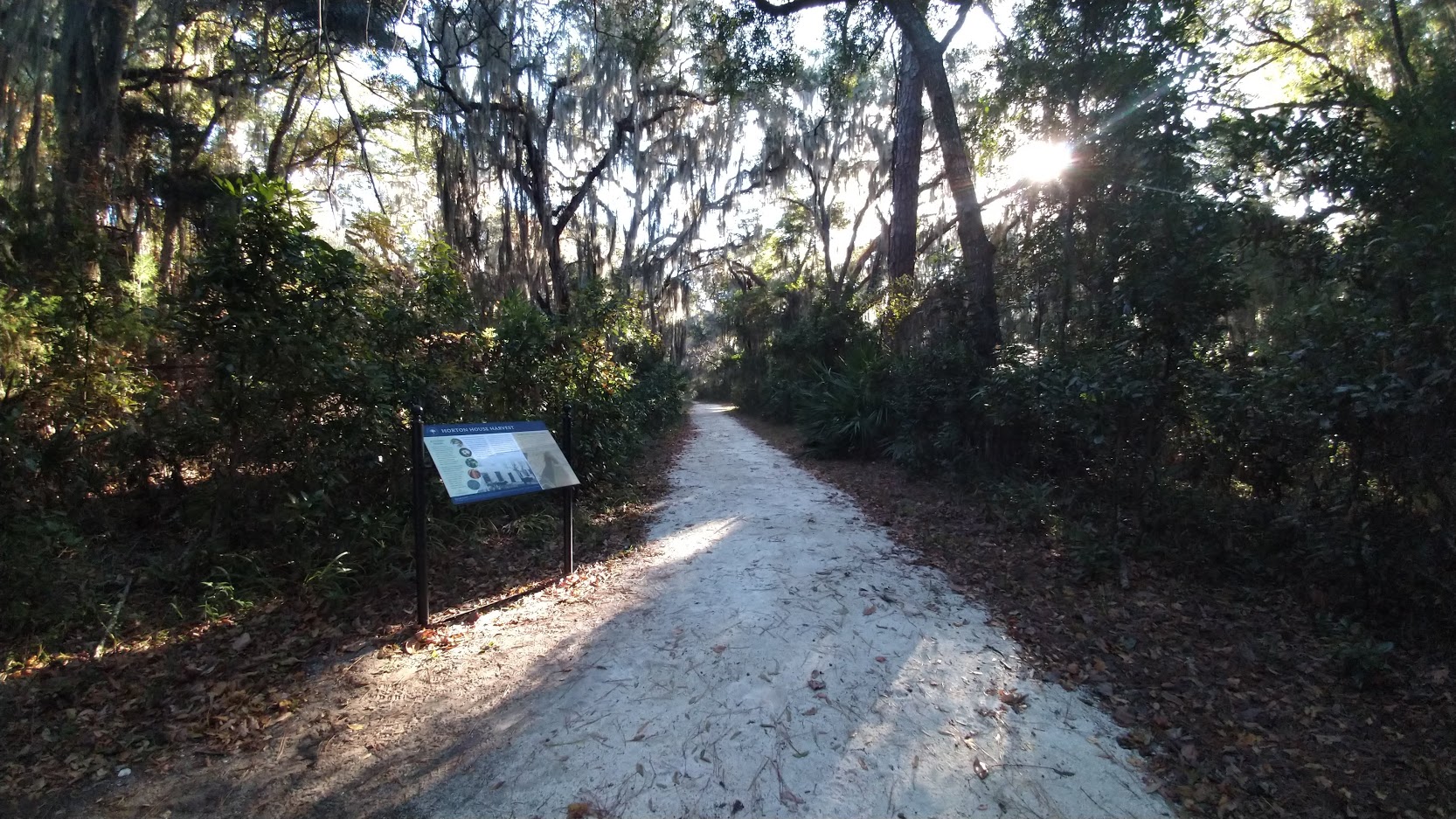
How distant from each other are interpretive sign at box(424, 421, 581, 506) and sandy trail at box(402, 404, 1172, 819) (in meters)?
1.05

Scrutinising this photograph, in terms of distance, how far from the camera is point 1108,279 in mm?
5629

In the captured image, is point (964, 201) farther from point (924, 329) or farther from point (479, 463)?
point (479, 463)

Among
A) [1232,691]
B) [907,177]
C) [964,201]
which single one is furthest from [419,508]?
[907,177]

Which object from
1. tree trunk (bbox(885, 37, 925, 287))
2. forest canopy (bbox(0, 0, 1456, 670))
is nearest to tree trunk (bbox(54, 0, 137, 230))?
forest canopy (bbox(0, 0, 1456, 670))

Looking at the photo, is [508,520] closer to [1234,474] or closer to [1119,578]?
[1119,578]

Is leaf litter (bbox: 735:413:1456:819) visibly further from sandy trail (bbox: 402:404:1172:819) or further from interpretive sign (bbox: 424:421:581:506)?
interpretive sign (bbox: 424:421:581:506)

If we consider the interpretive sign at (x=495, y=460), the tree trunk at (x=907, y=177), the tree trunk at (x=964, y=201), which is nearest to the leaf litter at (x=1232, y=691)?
the interpretive sign at (x=495, y=460)

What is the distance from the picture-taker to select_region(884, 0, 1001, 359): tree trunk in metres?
9.12

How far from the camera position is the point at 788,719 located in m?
3.26

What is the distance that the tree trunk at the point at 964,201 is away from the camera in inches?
359

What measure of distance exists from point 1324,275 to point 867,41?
9174 mm

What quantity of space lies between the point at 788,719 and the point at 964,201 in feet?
26.1

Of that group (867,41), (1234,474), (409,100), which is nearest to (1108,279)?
(1234,474)

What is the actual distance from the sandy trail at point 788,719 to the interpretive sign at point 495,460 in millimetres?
1048
